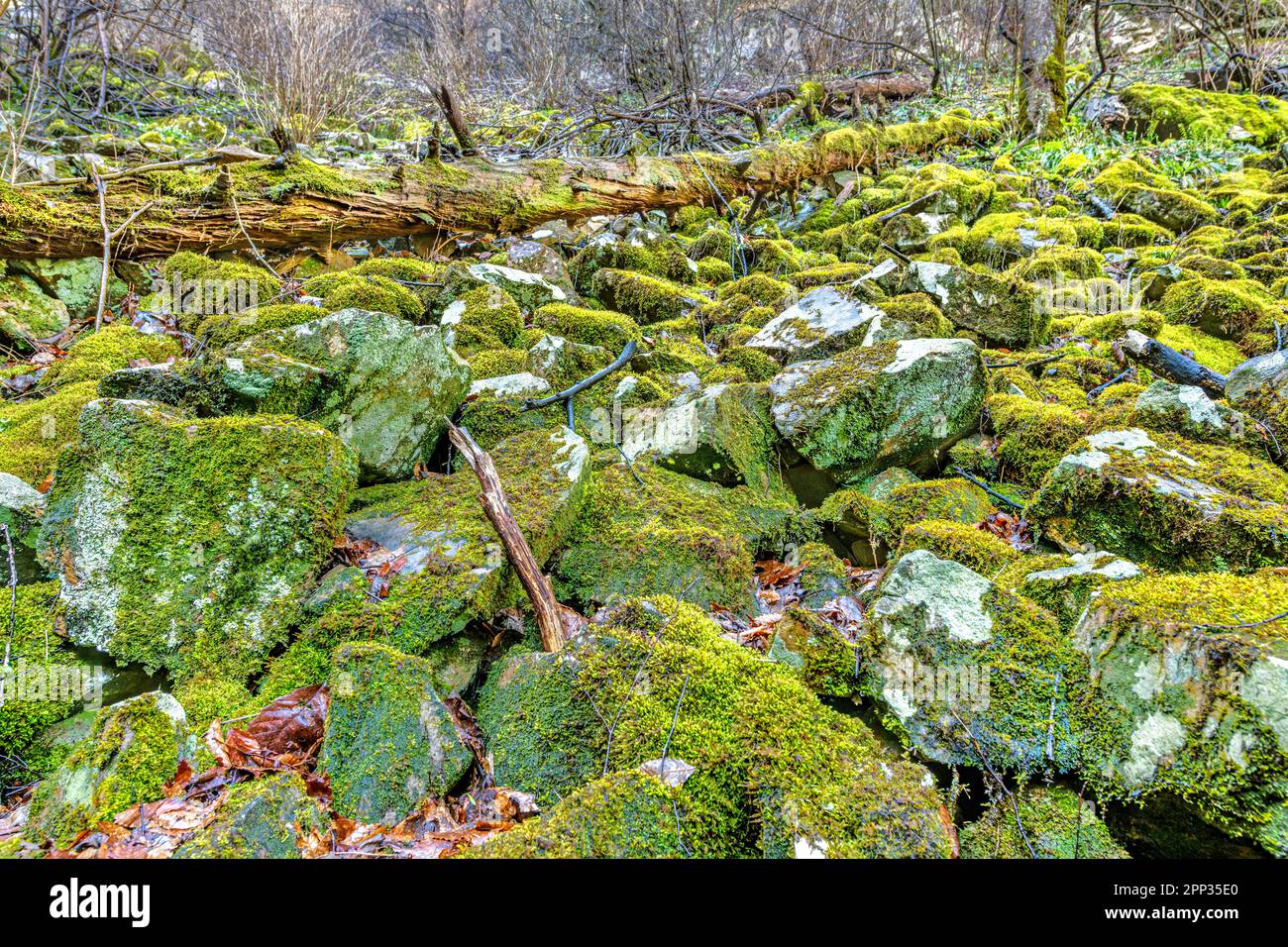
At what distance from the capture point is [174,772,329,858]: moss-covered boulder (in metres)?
1.50

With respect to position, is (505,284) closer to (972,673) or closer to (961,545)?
(961,545)

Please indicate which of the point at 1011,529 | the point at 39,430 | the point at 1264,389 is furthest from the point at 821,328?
the point at 39,430

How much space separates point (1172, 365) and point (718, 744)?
4084 millimetres

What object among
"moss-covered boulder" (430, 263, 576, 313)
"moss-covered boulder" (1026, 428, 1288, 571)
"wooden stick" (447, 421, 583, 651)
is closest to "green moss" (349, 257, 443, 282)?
"moss-covered boulder" (430, 263, 576, 313)

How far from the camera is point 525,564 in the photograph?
259 cm

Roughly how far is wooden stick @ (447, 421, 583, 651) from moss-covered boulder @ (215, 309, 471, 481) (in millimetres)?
734

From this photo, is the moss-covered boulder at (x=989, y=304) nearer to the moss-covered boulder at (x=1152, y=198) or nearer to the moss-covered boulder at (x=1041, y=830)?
the moss-covered boulder at (x=1152, y=198)

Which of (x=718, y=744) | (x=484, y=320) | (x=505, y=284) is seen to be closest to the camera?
(x=718, y=744)

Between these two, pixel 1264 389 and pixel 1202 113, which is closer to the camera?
pixel 1264 389

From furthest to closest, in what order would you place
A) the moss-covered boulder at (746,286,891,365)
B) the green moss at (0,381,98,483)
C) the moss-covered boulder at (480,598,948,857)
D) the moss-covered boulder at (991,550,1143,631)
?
the moss-covered boulder at (746,286,891,365) → the green moss at (0,381,98,483) → the moss-covered boulder at (991,550,1143,631) → the moss-covered boulder at (480,598,948,857)

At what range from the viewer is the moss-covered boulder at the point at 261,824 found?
150cm

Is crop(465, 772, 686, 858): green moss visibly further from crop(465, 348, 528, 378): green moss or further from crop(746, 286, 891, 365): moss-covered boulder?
crop(746, 286, 891, 365): moss-covered boulder

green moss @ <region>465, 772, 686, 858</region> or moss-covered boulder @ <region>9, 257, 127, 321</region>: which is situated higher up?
moss-covered boulder @ <region>9, 257, 127, 321</region>
